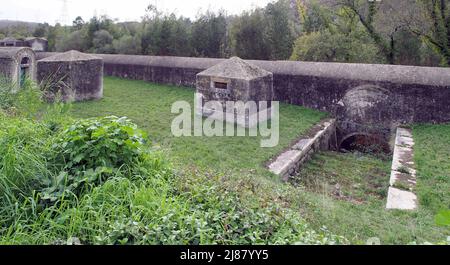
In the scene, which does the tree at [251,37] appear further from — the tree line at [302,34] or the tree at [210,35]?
the tree at [210,35]

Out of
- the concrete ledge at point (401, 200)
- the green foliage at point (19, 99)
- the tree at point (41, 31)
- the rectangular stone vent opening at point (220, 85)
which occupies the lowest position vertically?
the concrete ledge at point (401, 200)

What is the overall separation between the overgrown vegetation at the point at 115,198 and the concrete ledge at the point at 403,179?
2555 mm

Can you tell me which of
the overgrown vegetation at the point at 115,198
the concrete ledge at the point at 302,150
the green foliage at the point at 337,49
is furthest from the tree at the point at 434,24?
the overgrown vegetation at the point at 115,198

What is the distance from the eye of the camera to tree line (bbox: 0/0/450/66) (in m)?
15.1

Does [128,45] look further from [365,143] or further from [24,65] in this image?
[365,143]

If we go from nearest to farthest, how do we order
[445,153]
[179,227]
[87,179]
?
[179,227], [87,179], [445,153]

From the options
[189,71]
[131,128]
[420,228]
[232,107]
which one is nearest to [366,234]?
[420,228]

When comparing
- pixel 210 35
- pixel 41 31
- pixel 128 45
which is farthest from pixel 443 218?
pixel 41 31

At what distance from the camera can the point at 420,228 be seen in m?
4.56

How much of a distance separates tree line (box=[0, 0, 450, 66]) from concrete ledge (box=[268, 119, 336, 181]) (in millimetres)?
6025

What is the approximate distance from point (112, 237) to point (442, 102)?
33.0ft

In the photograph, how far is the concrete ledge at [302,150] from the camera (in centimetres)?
727

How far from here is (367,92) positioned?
11.3 metres

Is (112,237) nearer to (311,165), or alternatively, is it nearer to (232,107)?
(311,165)
